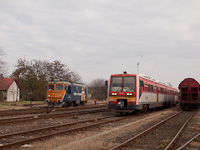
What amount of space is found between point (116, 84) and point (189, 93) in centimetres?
1143

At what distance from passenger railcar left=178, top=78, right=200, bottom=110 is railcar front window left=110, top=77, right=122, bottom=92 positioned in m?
10.8

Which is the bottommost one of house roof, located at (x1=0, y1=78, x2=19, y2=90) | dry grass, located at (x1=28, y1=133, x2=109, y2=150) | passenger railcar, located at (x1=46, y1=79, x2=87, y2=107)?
dry grass, located at (x1=28, y1=133, x2=109, y2=150)

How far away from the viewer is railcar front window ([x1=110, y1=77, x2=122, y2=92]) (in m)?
16.8

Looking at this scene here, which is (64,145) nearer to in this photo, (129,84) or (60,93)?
(129,84)

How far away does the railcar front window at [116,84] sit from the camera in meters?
16.8

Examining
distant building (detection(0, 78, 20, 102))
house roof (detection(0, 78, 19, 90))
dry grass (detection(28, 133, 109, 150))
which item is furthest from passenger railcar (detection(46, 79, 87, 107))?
house roof (detection(0, 78, 19, 90))

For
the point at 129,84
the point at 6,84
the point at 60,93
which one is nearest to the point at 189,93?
the point at 129,84

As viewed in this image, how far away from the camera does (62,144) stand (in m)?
7.07

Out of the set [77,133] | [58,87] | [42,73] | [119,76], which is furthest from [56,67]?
[77,133]

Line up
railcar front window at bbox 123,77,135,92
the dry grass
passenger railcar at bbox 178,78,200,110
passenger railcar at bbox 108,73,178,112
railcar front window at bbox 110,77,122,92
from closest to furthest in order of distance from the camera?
1. the dry grass
2. passenger railcar at bbox 108,73,178,112
3. railcar front window at bbox 123,77,135,92
4. railcar front window at bbox 110,77,122,92
5. passenger railcar at bbox 178,78,200,110

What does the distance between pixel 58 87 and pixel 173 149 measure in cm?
2147

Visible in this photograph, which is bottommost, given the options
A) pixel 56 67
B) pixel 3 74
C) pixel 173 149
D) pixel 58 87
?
pixel 173 149

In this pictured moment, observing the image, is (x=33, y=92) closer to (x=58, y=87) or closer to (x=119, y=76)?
(x=58, y=87)

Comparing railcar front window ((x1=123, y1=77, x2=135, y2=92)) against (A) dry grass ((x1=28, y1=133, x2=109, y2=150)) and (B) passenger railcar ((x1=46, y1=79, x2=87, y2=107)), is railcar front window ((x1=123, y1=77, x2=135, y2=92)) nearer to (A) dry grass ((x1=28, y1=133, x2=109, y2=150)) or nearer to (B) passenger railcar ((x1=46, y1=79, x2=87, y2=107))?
(A) dry grass ((x1=28, y1=133, x2=109, y2=150))
